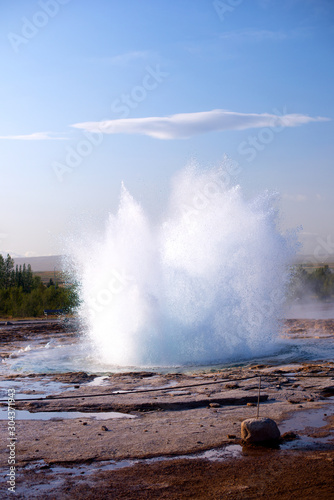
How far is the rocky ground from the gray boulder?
0.18m

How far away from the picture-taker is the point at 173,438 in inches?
332

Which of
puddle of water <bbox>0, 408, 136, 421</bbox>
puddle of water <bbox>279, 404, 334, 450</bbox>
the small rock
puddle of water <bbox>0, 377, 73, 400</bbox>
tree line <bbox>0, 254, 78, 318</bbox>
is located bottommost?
puddle of water <bbox>0, 408, 136, 421</bbox>

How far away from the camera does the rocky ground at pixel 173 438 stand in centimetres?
653

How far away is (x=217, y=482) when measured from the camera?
6.59 metres

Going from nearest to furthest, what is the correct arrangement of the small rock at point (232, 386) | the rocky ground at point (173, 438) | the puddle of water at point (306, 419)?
the rocky ground at point (173, 438), the puddle of water at point (306, 419), the small rock at point (232, 386)

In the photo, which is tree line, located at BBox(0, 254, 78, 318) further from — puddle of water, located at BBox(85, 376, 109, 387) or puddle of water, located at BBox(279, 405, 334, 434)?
puddle of water, located at BBox(279, 405, 334, 434)

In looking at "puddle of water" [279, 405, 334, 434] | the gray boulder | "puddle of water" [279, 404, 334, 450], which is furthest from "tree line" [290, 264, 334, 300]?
the gray boulder

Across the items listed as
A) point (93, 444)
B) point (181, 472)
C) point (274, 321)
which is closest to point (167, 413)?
point (93, 444)

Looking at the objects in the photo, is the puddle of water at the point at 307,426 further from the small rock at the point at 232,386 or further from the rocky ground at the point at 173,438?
the small rock at the point at 232,386

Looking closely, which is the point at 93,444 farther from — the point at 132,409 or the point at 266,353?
the point at 266,353

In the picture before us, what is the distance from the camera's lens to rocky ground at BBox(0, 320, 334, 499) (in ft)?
21.4

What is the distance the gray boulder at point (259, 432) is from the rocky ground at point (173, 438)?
0.58 feet

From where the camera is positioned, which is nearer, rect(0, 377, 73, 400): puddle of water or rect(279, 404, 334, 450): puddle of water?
rect(279, 404, 334, 450): puddle of water

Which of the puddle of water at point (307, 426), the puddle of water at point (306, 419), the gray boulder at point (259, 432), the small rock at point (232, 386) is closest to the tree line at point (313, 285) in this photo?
the small rock at point (232, 386)
